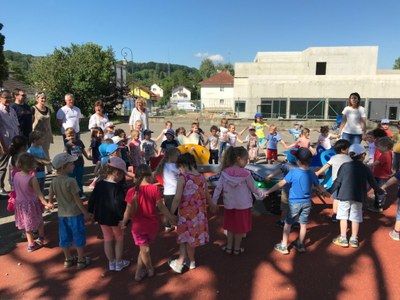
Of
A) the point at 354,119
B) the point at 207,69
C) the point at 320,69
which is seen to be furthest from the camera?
the point at 207,69

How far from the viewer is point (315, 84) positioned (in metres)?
32.1

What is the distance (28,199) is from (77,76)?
23814 millimetres

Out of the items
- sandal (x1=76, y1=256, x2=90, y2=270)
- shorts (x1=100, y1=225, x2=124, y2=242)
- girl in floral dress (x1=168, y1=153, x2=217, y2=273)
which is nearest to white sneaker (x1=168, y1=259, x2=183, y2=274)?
girl in floral dress (x1=168, y1=153, x2=217, y2=273)

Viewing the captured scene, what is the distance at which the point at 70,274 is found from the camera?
12.3 feet

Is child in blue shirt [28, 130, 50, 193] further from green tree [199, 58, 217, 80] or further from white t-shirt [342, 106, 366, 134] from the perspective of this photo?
green tree [199, 58, 217, 80]

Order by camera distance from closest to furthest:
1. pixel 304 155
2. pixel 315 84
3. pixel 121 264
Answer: pixel 121 264
pixel 304 155
pixel 315 84

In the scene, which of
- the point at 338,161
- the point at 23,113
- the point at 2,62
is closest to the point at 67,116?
the point at 23,113

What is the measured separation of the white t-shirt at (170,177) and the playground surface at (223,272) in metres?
0.81

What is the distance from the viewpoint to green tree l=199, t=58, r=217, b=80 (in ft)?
351

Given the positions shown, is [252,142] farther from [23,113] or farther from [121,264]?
[121,264]

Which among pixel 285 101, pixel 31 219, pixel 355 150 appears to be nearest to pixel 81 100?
pixel 285 101

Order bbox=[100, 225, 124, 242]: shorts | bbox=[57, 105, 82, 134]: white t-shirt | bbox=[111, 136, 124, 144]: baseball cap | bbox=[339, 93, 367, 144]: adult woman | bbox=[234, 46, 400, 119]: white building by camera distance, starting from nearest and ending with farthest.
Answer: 1. bbox=[100, 225, 124, 242]: shorts
2. bbox=[111, 136, 124, 144]: baseball cap
3. bbox=[339, 93, 367, 144]: adult woman
4. bbox=[57, 105, 82, 134]: white t-shirt
5. bbox=[234, 46, 400, 119]: white building

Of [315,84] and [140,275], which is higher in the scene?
[315,84]

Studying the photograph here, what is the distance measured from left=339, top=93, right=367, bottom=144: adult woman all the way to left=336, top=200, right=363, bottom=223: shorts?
9.91ft
